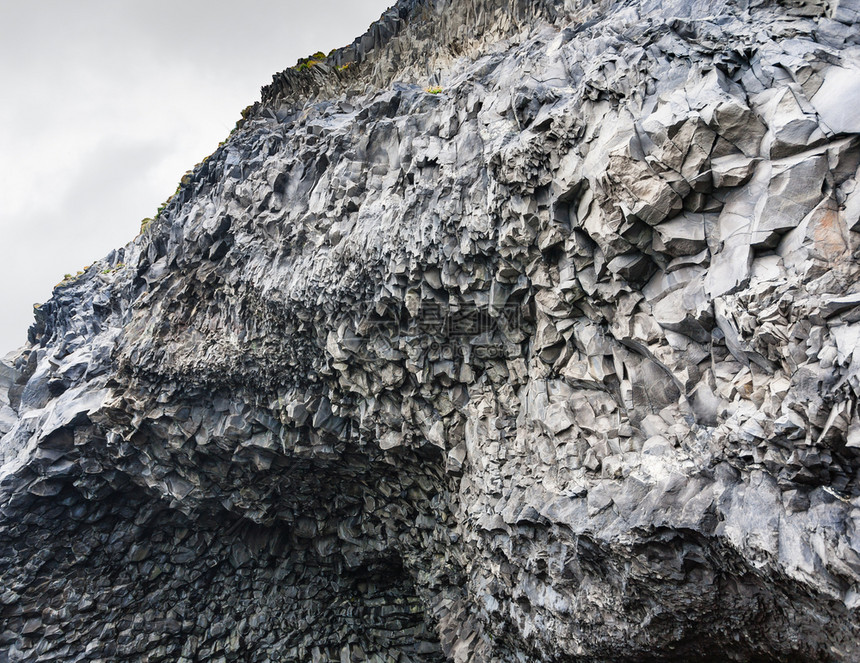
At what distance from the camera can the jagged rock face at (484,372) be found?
6.30 meters

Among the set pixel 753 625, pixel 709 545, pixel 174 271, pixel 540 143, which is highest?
pixel 174 271

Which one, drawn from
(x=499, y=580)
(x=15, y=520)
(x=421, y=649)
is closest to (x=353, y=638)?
(x=421, y=649)

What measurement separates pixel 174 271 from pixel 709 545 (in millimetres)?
20098

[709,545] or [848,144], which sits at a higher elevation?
[848,144]

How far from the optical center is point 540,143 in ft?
31.1

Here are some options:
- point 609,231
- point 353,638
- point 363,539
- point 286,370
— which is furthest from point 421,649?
point 609,231

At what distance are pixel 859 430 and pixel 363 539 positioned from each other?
16582 mm

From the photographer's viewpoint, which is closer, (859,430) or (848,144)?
(859,430)

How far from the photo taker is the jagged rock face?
20.7ft

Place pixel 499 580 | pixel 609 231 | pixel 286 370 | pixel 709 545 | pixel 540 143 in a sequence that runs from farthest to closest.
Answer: pixel 286 370, pixel 499 580, pixel 540 143, pixel 609 231, pixel 709 545

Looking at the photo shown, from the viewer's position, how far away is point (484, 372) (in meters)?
12.9

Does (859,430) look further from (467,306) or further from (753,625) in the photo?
(467,306)

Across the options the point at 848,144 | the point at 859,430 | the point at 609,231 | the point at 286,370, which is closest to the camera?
the point at 859,430

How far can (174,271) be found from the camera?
19875 millimetres
